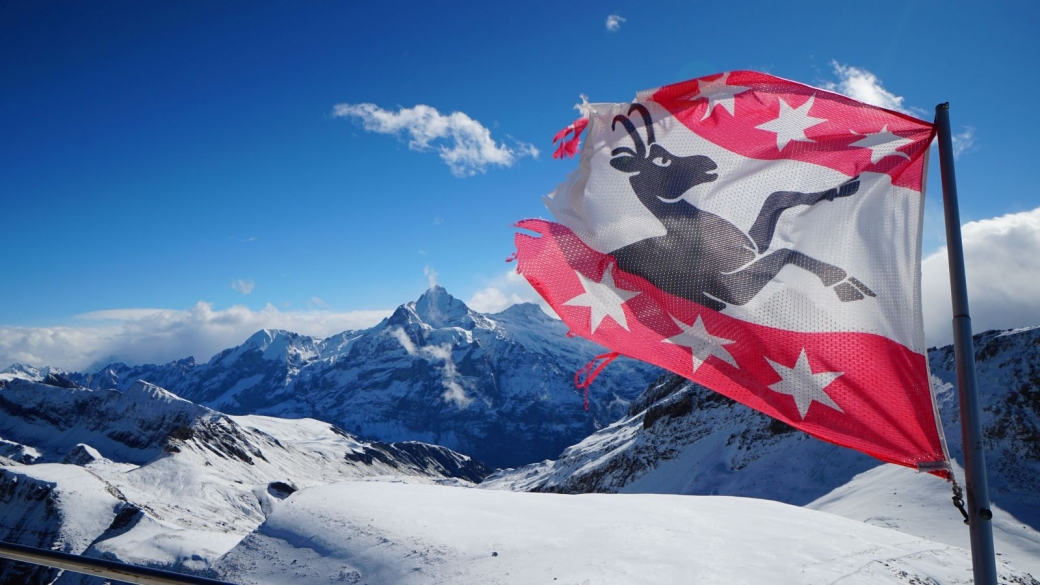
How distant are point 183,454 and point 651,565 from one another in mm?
196044

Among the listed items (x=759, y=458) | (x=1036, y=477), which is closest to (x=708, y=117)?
(x=1036, y=477)

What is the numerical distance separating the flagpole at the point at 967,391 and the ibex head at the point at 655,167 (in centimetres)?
Answer: 188

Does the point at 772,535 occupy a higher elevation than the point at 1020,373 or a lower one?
lower

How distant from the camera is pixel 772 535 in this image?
1898 cm

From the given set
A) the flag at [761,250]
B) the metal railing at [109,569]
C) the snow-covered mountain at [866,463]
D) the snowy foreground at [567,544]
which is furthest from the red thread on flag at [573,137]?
the snow-covered mountain at [866,463]

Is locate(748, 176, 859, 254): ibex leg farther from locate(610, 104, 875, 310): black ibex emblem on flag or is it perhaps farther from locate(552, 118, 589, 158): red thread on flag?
locate(552, 118, 589, 158): red thread on flag

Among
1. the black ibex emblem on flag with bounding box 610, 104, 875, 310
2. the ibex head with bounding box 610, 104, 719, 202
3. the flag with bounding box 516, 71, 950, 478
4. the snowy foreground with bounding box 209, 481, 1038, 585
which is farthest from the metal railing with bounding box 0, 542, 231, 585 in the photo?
the snowy foreground with bounding box 209, 481, 1038, 585

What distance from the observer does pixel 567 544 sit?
671 inches

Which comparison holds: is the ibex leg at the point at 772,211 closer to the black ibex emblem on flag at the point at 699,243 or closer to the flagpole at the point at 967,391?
the black ibex emblem on flag at the point at 699,243

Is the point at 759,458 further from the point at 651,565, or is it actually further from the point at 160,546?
the point at 160,546

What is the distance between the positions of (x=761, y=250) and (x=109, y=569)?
17.3ft

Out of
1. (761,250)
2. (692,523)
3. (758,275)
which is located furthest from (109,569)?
(692,523)

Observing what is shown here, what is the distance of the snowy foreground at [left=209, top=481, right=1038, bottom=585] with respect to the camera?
607 inches

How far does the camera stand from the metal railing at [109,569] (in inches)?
139
